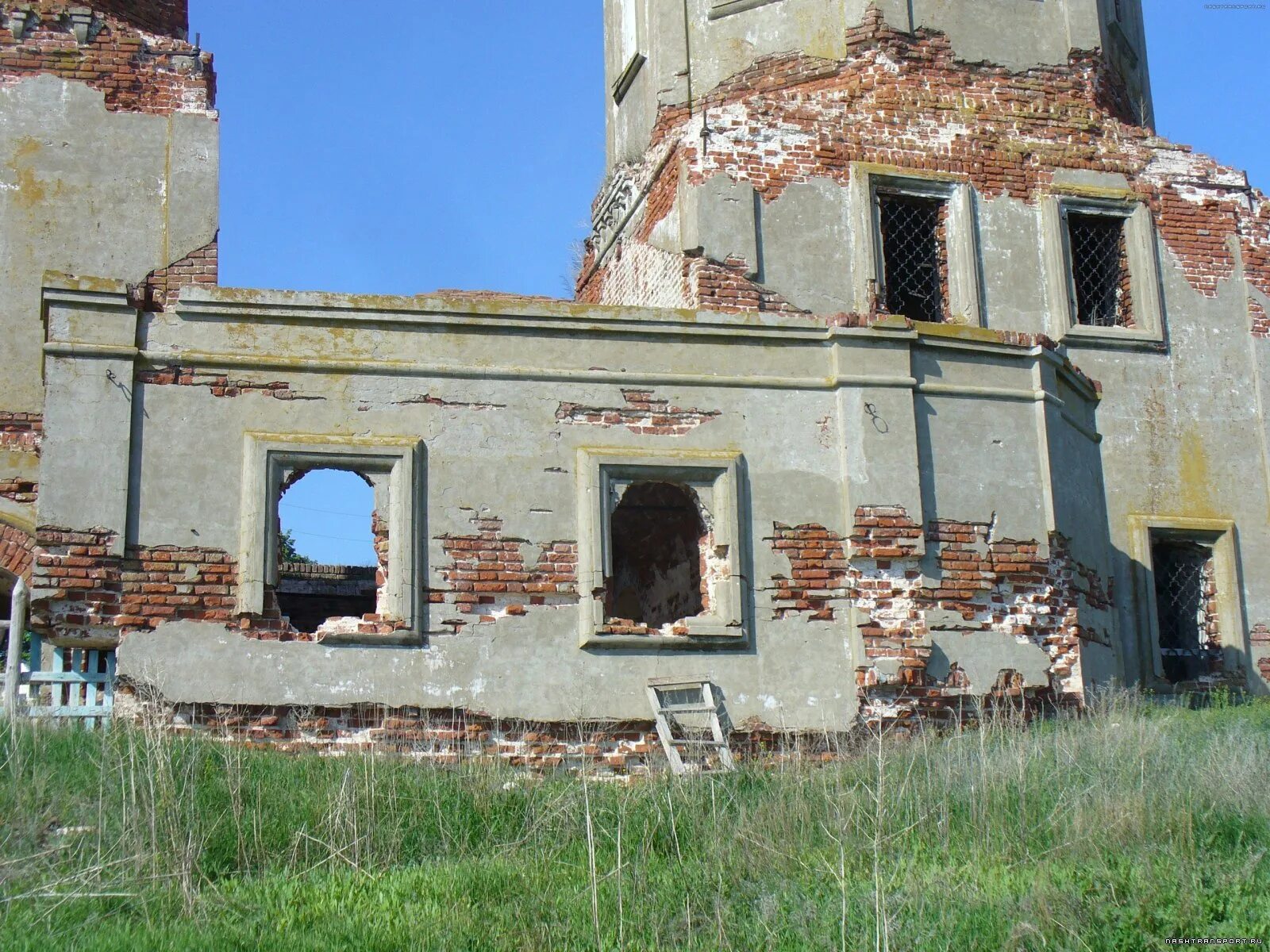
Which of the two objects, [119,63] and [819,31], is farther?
[819,31]

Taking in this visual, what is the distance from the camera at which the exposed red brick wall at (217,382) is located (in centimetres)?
1257

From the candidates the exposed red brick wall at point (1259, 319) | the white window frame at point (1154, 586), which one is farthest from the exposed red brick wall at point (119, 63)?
the exposed red brick wall at point (1259, 319)

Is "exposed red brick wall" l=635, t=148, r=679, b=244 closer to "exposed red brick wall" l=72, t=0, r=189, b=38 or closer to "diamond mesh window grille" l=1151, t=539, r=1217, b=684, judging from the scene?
"exposed red brick wall" l=72, t=0, r=189, b=38

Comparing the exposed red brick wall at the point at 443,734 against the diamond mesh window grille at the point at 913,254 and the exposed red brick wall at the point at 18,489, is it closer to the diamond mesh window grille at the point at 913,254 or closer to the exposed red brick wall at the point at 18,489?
the exposed red brick wall at the point at 18,489

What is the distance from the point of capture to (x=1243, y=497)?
17000 millimetres

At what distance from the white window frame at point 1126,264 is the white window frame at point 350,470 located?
7.65 metres

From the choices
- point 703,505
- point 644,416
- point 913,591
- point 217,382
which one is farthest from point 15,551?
point 913,591

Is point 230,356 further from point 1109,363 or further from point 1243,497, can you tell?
point 1243,497

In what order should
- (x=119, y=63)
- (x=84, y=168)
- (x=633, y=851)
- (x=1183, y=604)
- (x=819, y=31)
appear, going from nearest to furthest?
1. (x=633, y=851)
2. (x=84, y=168)
3. (x=119, y=63)
4. (x=1183, y=604)
5. (x=819, y=31)

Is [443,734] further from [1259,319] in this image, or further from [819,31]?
[1259,319]

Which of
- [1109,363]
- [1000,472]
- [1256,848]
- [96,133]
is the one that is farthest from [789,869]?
[96,133]

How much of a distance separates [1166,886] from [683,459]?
19.4ft

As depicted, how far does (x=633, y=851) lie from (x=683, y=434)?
4747 millimetres

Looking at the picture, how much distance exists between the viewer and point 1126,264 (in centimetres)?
1775
